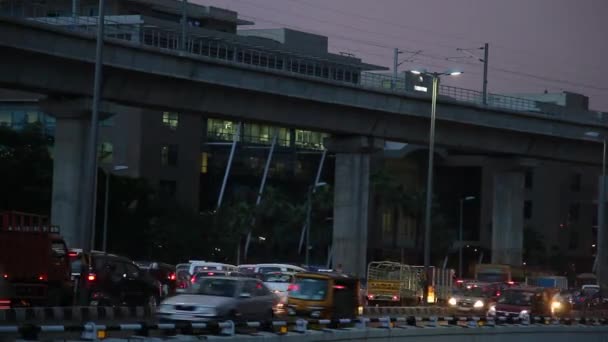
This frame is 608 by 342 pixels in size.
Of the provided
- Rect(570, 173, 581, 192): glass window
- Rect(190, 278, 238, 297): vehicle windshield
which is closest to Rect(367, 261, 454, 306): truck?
Rect(190, 278, 238, 297): vehicle windshield

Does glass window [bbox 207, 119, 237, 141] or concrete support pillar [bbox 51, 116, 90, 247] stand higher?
glass window [bbox 207, 119, 237, 141]

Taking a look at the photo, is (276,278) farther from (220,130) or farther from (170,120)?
(220,130)

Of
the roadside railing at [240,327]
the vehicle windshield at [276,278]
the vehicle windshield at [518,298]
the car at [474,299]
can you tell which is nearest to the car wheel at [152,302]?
the vehicle windshield at [276,278]

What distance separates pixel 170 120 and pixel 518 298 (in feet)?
196

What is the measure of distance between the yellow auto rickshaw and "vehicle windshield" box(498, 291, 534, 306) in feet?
46.5

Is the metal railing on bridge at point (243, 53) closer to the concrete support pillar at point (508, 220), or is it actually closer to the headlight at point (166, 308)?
the concrete support pillar at point (508, 220)

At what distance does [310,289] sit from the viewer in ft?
108

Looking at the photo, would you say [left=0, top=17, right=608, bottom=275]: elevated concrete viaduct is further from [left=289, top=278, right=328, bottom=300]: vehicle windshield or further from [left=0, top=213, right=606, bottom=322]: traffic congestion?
[left=289, top=278, right=328, bottom=300]: vehicle windshield

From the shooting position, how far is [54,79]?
50906 mm

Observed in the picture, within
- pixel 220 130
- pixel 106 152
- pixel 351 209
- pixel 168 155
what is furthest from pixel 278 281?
pixel 220 130

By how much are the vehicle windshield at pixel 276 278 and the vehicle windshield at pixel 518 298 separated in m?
7.96

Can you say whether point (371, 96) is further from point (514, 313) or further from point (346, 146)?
point (514, 313)

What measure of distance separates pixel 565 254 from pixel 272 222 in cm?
3998

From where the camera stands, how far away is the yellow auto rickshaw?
3234 cm
